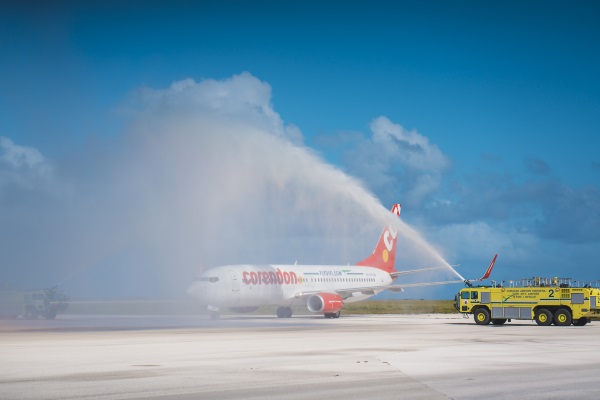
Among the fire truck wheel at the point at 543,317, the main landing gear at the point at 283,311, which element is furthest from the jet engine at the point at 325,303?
the fire truck wheel at the point at 543,317

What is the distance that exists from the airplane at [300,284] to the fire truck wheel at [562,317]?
810 centimetres

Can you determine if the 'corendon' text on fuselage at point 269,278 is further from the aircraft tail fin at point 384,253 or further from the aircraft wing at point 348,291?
the aircraft tail fin at point 384,253

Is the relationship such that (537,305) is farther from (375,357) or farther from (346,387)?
(346,387)

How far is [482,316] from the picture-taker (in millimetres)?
55719

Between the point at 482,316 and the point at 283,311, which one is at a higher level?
the point at 283,311

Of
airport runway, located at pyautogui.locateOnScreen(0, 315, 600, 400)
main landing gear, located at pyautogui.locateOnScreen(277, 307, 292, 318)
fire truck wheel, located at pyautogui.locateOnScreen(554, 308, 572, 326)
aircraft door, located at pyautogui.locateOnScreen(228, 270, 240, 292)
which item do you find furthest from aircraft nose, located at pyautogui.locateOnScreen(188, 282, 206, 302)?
fire truck wheel, located at pyautogui.locateOnScreen(554, 308, 572, 326)

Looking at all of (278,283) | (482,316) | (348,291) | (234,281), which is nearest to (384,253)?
(348,291)

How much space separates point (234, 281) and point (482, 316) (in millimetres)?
20569

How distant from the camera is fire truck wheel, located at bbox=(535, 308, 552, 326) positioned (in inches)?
2099

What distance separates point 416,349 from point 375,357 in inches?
173

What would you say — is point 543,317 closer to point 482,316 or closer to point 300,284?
point 482,316

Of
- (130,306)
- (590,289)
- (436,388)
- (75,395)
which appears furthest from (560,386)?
(130,306)

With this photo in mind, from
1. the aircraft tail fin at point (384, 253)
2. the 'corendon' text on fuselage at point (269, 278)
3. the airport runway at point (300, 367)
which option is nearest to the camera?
the airport runway at point (300, 367)

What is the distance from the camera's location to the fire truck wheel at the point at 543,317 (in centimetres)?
5331
